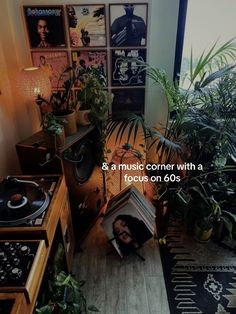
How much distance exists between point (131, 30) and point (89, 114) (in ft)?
2.07

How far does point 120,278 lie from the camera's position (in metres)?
1.61

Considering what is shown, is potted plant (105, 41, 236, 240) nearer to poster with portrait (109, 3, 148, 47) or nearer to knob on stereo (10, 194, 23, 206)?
poster with portrait (109, 3, 148, 47)

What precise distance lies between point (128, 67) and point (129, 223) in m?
1.11

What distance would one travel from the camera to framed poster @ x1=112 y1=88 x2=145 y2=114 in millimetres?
1814

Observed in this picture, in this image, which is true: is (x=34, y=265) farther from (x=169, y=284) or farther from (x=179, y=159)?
(x=179, y=159)

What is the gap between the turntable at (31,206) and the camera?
3.45ft

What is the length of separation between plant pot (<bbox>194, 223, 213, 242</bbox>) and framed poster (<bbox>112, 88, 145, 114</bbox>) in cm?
99

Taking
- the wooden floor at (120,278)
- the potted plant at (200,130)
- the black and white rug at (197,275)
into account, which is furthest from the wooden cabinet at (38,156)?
the black and white rug at (197,275)

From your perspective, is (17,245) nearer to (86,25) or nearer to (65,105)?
(65,105)

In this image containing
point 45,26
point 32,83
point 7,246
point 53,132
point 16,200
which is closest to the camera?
point 7,246

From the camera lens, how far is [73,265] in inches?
67.1

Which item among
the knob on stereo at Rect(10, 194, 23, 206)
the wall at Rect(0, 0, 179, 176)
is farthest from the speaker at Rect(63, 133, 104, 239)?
the wall at Rect(0, 0, 179, 176)

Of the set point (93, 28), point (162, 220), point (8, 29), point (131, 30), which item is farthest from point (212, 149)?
point (8, 29)

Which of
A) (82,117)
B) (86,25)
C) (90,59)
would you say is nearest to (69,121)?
(82,117)
